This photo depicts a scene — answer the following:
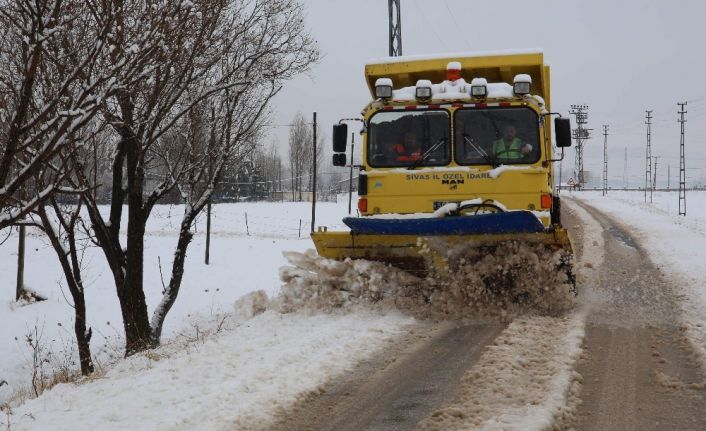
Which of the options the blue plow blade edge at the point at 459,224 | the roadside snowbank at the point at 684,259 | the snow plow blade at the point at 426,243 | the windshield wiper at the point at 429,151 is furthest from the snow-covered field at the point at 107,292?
the roadside snowbank at the point at 684,259

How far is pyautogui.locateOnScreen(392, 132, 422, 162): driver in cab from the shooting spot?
25.5ft

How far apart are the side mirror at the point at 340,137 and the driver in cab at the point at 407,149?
0.88 metres

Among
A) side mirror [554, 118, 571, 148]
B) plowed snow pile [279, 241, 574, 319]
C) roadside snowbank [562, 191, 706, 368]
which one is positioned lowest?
roadside snowbank [562, 191, 706, 368]

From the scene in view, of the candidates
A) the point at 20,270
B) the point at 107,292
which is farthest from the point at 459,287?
the point at 20,270

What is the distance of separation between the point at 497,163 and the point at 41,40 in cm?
517

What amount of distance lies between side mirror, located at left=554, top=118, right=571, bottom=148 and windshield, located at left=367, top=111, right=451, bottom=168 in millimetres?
1313

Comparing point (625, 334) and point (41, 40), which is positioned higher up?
point (41, 40)

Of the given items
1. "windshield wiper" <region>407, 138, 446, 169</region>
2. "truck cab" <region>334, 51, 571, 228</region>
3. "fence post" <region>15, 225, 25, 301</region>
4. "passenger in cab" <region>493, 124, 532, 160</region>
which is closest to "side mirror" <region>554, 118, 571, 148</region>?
"truck cab" <region>334, 51, 571, 228</region>

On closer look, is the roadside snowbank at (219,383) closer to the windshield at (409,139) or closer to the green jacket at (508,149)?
the windshield at (409,139)

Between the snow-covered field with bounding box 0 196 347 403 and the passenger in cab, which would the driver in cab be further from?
the snow-covered field with bounding box 0 196 347 403

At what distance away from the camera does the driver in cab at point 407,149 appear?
25.5ft

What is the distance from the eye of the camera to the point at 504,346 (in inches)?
213

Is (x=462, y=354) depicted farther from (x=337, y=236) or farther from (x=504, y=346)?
(x=337, y=236)

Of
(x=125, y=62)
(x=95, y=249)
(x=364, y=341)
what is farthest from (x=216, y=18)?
(x=95, y=249)
